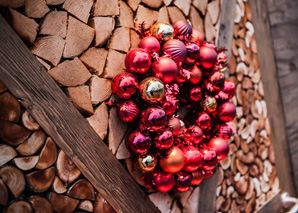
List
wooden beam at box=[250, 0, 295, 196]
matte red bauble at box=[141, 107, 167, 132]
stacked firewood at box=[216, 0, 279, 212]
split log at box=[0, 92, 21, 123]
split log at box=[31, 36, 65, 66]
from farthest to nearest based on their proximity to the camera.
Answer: wooden beam at box=[250, 0, 295, 196] → stacked firewood at box=[216, 0, 279, 212] → matte red bauble at box=[141, 107, 167, 132] → split log at box=[31, 36, 65, 66] → split log at box=[0, 92, 21, 123]

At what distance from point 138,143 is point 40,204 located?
1.29 feet

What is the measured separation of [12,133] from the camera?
0.89 metres

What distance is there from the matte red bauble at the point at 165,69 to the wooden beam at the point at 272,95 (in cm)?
107

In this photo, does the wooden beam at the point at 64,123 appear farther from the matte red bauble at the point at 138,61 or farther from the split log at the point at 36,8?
the matte red bauble at the point at 138,61

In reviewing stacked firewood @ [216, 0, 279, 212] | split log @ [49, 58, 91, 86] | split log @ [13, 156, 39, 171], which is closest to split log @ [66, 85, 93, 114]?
split log @ [49, 58, 91, 86]

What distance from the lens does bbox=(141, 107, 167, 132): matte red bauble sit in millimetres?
1097

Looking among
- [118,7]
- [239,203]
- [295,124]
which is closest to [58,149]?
[118,7]

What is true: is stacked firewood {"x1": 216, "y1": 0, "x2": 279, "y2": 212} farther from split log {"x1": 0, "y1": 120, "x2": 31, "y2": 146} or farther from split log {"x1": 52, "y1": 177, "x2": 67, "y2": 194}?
split log {"x1": 0, "y1": 120, "x2": 31, "y2": 146}

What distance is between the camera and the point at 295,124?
7.54ft

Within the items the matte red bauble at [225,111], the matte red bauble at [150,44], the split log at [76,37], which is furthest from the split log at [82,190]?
the matte red bauble at [225,111]

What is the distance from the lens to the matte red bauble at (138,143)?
3.69 feet

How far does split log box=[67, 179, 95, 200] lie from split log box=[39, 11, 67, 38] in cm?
53

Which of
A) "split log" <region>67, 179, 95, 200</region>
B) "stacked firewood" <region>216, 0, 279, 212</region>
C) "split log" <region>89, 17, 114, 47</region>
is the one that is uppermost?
"split log" <region>89, 17, 114, 47</region>

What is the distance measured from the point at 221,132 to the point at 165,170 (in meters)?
0.41
